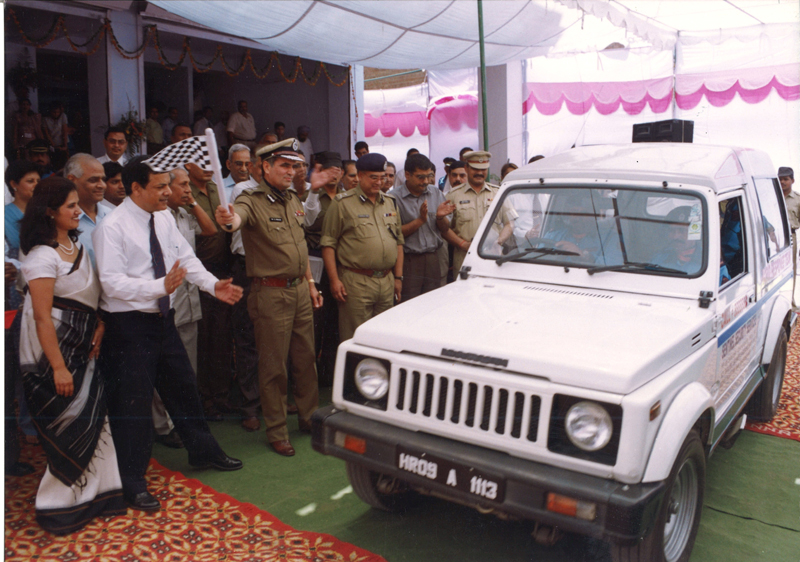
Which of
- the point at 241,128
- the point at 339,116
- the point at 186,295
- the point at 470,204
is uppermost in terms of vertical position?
the point at 339,116

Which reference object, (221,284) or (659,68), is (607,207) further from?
(659,68)

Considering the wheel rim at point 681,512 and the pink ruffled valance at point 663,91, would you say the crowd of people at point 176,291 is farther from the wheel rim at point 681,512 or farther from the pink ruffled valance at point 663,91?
the pink ruffled valance at point 663,91

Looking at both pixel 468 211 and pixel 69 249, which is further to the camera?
pixel 468 211

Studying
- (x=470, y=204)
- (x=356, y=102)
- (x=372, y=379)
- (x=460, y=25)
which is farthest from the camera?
(x=356, y=102)

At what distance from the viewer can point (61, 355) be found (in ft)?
10.8

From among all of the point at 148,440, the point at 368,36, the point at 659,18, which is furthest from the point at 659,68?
the point at 148,440

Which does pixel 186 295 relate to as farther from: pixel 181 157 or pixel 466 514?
pixel 466 514

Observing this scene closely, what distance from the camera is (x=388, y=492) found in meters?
3.40

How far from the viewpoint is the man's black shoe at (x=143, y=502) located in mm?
3557

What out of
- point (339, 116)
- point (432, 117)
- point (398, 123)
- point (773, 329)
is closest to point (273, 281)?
point (773, 329)

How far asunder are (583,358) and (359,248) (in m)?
2.52

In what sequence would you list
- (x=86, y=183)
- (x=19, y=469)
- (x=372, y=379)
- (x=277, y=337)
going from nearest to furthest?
(x=372, y=379)
(x=86, y=183)
(x=19, y=469)
(x=277, y=337)

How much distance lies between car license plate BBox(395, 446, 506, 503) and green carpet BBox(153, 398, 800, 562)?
0.68m

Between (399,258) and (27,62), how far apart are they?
8.18 meters
